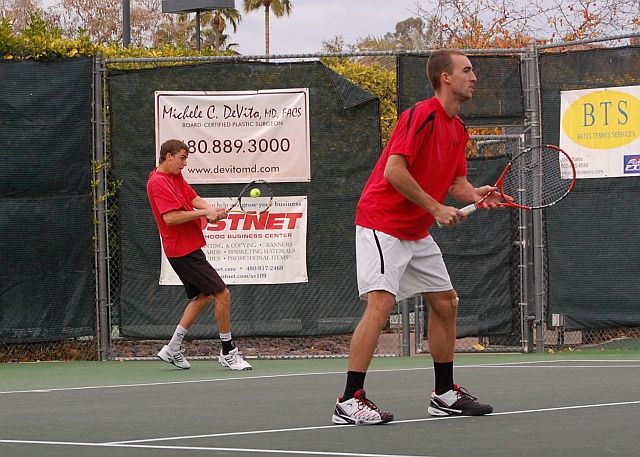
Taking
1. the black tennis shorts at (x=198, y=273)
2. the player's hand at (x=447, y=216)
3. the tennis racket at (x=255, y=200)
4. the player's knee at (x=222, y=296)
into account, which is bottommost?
the player's knee at (x=222, y=296)

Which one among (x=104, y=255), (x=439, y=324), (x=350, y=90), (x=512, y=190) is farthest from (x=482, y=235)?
(x=439, y=324)

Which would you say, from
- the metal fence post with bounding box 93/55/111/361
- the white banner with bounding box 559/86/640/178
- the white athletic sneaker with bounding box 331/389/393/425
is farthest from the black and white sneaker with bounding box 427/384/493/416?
the metal fence post with bounding box 93/55/111/361

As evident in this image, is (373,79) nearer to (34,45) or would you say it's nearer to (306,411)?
(34,45)

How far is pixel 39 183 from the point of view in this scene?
40.8 feet

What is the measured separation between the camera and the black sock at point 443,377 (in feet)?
23.1

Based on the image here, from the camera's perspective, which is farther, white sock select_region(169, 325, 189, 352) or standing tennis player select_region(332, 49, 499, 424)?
white sock select_region(169, 325, 189, 352)

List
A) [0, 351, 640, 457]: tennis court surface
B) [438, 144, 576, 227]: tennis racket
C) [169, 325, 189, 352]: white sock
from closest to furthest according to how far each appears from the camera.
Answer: [0, 351, 640, 457]: tennis court surface, [438, 144, 576, 227]: tennis racket, [169, 325, 189, 352]: white sock

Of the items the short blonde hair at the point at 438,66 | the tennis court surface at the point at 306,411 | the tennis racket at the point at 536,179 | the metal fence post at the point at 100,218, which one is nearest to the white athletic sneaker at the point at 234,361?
the tennis court surface at the point at 306,411

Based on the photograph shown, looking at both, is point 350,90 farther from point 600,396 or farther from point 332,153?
point 600,396

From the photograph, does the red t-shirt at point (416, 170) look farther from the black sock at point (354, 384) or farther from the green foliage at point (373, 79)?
the green foliage at point (373, 79)

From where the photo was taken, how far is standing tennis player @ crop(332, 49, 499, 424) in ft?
21.9

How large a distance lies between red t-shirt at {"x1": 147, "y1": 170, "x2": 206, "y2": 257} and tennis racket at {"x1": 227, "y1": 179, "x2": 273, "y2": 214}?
4.25ft

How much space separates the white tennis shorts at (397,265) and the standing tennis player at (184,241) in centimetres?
400

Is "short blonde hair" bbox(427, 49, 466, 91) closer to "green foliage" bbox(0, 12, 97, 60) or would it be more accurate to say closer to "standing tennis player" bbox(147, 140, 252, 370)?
"standing tennis player" bbox(147, 140, 252, 370)
